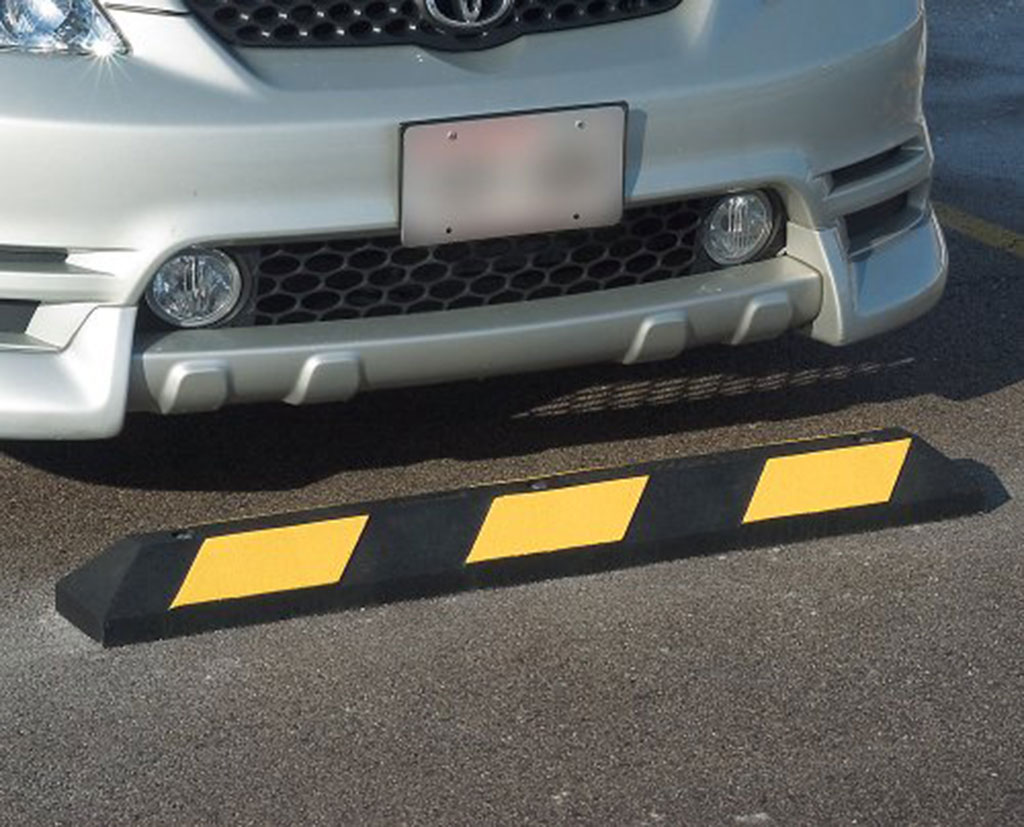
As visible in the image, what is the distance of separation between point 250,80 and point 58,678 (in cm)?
99

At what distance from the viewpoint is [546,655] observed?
3.90m

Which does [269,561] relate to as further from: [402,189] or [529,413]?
[529,413]

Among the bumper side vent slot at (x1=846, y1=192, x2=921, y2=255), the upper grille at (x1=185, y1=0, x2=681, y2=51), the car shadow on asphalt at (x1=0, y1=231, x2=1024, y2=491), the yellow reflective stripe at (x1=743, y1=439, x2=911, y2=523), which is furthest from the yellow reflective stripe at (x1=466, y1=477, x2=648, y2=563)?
the upper grille at (x1=185, y1=0, x2=681, y2=51)

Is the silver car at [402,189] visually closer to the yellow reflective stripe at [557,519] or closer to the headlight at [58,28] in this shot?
the headlight at [58,28]

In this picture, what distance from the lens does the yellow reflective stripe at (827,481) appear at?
436 centimetres

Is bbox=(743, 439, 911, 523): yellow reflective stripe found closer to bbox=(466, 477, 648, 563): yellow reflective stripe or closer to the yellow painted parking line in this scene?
bbox=(466, 477, 648, 563): yellow reflective stripe

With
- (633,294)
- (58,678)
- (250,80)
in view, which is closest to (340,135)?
(250,80)

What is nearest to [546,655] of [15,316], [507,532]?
[507,532]

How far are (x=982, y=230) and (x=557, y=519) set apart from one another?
8.61 feet

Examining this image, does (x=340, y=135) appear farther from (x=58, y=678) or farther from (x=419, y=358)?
(x=58, y=678)

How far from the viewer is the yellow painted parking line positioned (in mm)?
6336

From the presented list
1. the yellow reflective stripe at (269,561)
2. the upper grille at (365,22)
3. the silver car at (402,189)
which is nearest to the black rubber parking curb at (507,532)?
the yellow reflective stripe at (269,561)

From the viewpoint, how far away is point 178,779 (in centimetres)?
351

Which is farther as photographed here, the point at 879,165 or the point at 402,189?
the point at 879,165
